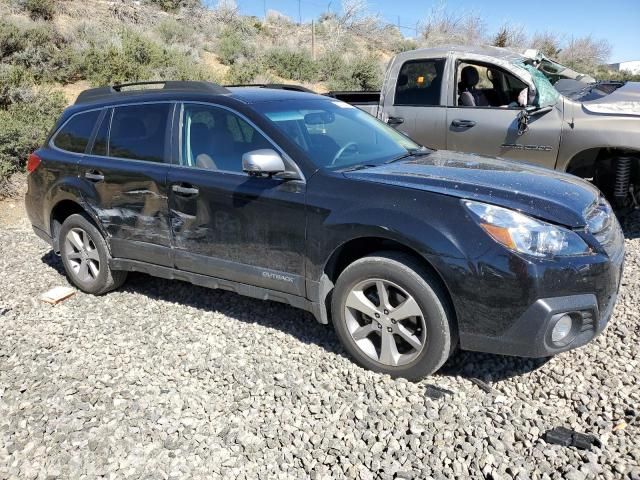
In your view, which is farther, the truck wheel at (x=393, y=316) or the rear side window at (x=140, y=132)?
the rear side window at (x=140, y=132)

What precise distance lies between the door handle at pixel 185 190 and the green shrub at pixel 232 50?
753 inches

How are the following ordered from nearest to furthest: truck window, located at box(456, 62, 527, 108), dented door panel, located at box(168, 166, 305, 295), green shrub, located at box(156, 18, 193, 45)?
dented door panel, located at box(168, 166, 305, 295) → truck window, located at box(456, 62, 527, 108) → green shrub, located at box(156, 18, 193, 45)

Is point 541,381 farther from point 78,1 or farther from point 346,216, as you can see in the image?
point 78,1

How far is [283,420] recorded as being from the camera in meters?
3.12

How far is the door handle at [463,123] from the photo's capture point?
6.30 metres

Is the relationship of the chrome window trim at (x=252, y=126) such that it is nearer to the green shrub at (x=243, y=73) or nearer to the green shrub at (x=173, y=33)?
the green shrub at (x=243, y=73)

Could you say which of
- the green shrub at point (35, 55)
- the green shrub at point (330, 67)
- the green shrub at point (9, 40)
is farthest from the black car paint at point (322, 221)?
the green shrub at point (330, 67)

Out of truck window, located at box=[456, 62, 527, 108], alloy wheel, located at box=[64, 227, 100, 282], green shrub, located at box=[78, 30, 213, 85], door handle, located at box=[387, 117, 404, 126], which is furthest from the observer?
green shrub, located at box=[78, 30, 213, 85]

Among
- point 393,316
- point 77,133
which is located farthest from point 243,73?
point 393,316

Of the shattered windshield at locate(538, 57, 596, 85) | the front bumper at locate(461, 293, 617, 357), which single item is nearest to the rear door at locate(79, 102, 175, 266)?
the front bumper at locate(461, 293, 617, 357)

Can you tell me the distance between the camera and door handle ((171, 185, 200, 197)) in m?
4.08

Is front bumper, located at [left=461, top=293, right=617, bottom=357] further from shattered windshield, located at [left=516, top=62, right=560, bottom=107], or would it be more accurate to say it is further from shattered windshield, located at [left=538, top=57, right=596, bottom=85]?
shattered windshield, located at [left=538, top=57, right=596, bottom=85]

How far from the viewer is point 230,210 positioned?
3914 mm

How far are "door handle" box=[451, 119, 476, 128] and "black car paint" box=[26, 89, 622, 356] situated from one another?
2.10m
